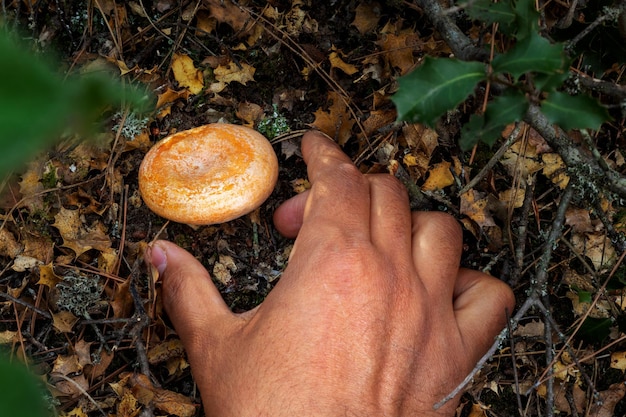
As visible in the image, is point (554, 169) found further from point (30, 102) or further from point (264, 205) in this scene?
point (30, 102)

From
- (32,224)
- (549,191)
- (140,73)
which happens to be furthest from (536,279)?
(32,224)

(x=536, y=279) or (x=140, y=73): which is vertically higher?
(x=140, y=73)

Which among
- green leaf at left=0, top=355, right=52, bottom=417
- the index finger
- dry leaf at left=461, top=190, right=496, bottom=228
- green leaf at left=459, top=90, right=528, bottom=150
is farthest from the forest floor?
green leaf at left=0, top=355, right=52, bottom=417

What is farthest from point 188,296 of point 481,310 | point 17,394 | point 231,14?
point 17,394

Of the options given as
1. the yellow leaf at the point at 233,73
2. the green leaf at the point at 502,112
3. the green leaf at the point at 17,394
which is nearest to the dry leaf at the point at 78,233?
the yellow leaf at the point at 233,73

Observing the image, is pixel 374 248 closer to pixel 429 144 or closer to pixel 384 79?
pixel 429 144
